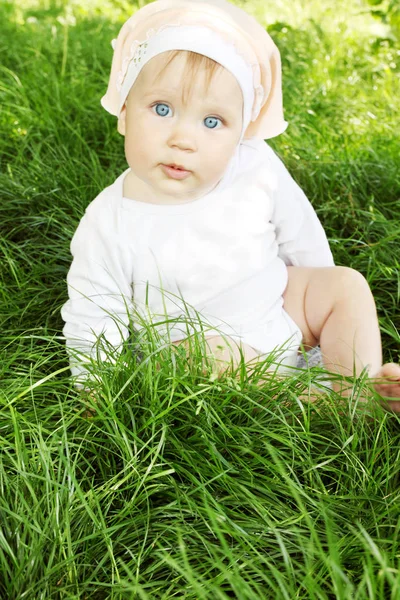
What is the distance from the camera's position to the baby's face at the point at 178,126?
6.11ft

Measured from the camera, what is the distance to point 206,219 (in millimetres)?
2074

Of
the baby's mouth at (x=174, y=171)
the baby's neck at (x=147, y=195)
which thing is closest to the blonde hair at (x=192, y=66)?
the baby's mouth at (x=174, y=171)

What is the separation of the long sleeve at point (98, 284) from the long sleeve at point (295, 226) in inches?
19.6

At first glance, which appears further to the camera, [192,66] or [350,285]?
[350,285]

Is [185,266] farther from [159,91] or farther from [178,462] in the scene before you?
[178,462]

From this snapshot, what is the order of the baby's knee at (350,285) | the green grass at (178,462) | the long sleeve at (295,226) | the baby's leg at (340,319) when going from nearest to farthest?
the green grass at (178,462) < the baby's leg at (340,319) < the baby's knee at (350,285) < the long sleeve at (295,226)

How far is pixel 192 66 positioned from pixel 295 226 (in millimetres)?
642

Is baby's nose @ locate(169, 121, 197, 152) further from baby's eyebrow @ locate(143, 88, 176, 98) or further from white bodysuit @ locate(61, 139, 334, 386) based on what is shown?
white bodysuit @ locate(61, 139, 334, 386)

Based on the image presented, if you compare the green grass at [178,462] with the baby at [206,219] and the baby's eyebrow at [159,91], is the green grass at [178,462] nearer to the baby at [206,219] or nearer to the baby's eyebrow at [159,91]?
the baby at [206,219]

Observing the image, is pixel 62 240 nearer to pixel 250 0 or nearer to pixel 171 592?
pixel 171 592

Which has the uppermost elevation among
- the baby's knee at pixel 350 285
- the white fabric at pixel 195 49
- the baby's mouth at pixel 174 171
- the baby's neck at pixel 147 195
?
the white fabric at pixel 195 49

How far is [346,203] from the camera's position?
287cm

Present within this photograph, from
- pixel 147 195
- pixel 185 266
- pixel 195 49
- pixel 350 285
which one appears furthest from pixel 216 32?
pixel 350 285

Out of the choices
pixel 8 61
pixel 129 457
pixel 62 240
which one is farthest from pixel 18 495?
pixel 8 61
